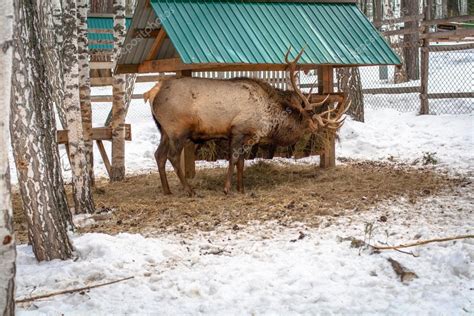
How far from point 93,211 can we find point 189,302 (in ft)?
10.3

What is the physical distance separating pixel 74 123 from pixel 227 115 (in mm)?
2487

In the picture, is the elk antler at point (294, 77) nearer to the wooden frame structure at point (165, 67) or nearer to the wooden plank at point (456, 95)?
the wooden frame structure at point (165, 67)

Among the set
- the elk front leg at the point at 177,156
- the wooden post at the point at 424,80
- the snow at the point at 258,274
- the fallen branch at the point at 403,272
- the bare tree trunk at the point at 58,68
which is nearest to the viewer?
the snow at the point at 258,274

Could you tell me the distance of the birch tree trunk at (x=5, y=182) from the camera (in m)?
3.42

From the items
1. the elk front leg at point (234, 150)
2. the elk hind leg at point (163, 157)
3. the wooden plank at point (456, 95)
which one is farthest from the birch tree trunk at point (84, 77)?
the wooden plank at point (456, 95)

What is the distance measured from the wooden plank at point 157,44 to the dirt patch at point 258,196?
197cm

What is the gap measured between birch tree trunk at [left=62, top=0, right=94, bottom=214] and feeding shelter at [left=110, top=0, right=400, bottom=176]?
1348 mm

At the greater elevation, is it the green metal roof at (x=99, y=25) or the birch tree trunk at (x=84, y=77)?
the green metal roof at (x=99, y=25)

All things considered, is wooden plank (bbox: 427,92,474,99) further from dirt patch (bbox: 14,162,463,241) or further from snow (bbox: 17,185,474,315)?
snow (bbox: 17,185,474,315)

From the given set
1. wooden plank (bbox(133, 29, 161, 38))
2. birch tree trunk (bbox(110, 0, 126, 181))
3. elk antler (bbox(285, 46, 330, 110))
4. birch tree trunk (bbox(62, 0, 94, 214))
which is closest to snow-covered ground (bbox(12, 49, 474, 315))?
birch tree trunk (bbox(62, 0, 94, 214))

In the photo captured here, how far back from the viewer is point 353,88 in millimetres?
14617

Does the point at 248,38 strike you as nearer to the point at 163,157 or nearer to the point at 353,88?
the point at 163,157

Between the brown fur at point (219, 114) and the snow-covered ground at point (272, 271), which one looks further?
the brown fur at point (219, 114)

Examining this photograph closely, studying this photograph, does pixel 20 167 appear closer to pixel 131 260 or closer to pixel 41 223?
pixel 41 223
